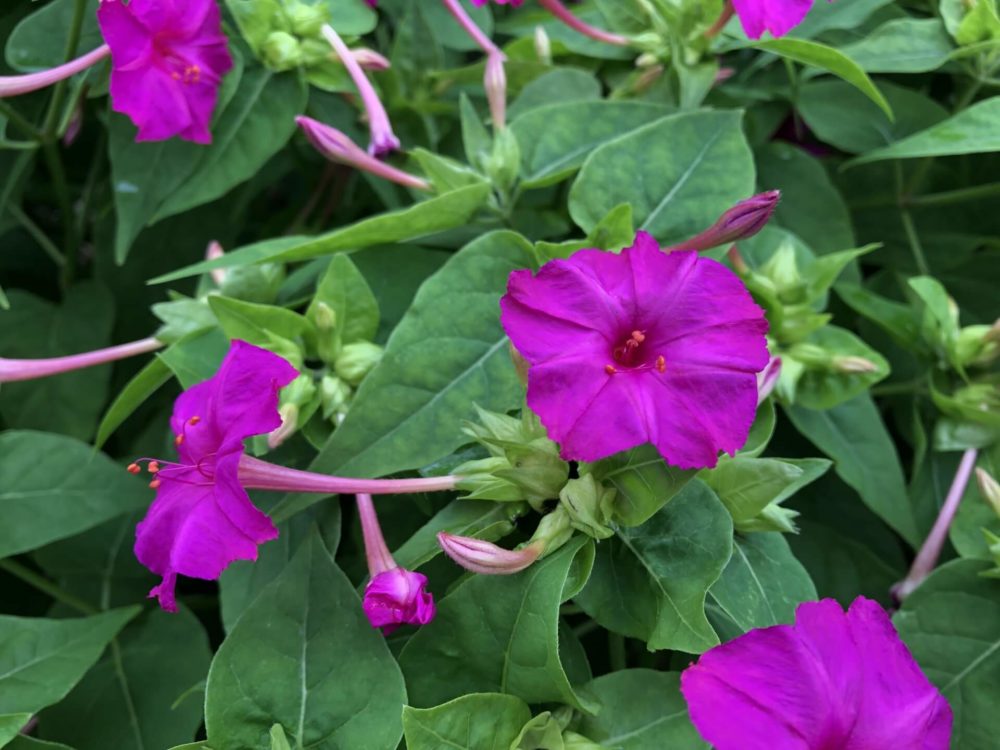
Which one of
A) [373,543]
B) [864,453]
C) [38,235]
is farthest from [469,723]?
[38,235]

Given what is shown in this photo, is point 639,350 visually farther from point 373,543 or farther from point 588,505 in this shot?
point 373,543

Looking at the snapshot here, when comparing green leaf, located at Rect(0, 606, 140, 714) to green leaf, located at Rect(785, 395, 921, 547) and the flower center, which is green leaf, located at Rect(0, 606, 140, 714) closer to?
the flower center

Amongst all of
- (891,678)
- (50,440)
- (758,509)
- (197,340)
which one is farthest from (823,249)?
(50,440)

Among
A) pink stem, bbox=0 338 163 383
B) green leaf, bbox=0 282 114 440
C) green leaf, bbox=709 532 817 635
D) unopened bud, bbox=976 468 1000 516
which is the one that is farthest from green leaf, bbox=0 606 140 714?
unopened bud, bbox=976 468 1000 516

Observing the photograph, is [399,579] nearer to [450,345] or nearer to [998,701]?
[450,345]

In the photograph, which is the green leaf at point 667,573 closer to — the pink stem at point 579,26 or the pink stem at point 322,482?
the pink stem at point 322,482

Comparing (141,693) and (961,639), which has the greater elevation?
(961,639)
